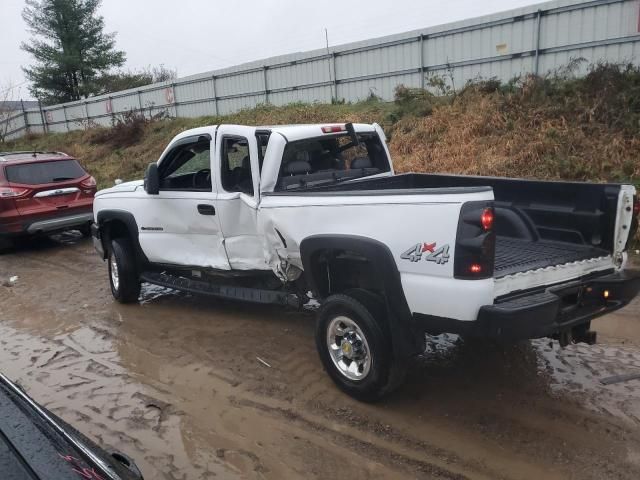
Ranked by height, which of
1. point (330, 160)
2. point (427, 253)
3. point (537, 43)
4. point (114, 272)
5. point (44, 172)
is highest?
point (537, 43)

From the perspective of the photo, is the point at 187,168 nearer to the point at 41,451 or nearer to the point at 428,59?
the point at 41,451

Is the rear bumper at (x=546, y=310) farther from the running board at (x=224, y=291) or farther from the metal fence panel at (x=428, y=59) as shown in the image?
the metal fence panel at (x=428, y=59)

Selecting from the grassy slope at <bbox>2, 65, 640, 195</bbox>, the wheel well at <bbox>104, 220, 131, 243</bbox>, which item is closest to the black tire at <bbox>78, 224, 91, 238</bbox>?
the wheel well at <bbox>104, 220, 131, 243</bbox>

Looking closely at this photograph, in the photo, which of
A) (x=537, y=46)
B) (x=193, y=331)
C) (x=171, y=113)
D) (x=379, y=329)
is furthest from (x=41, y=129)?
(x=379, y=329)

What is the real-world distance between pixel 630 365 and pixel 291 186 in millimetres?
3069

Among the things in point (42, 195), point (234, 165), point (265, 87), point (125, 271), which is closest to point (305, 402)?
point (234, 165)

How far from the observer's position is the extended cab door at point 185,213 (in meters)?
5.18

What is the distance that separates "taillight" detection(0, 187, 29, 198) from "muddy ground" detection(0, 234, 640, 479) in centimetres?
417

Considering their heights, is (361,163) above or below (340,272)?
above

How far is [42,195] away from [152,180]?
16.5 feet

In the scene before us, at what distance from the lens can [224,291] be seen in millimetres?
5301

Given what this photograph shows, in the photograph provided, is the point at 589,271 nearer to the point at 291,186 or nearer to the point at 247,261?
the point at 291,186

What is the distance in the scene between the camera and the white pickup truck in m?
3.14

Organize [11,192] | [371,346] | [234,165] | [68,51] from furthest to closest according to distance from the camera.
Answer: [68,51]
[11,192]
[234,165]
[371,346]
